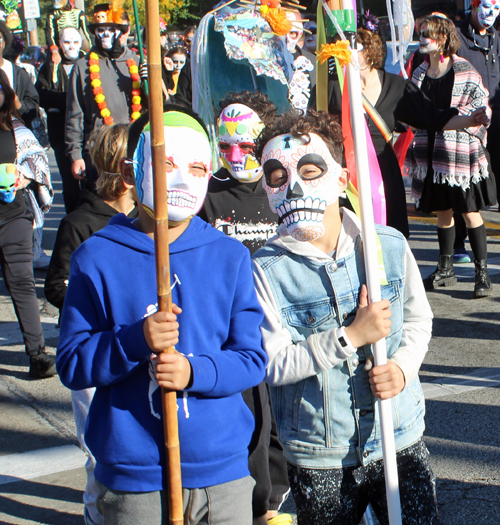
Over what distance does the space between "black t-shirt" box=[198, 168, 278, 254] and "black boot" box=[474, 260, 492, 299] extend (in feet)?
10.4

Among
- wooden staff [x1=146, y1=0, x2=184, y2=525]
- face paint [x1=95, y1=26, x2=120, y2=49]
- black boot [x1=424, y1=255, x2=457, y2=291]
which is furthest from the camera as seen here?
black boot [x1=424, y1=255, x2=457, y2=291]

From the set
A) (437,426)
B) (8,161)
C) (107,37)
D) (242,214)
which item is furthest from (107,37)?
(437,426)

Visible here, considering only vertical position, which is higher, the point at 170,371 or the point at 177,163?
the point at 177,163

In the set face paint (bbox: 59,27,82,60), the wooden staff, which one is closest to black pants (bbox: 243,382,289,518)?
the wooden staff

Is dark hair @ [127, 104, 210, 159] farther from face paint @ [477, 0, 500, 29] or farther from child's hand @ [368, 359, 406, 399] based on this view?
face paint @ [477, 0, 500, 29]

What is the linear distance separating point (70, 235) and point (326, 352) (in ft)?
5.11

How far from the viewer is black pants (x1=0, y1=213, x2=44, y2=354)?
4484mm

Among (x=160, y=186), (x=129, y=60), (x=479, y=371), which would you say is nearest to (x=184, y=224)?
(x=160, y=186)

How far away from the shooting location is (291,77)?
368 centimetres

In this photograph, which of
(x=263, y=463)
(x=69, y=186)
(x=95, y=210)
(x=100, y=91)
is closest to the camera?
(x=263, y=463)

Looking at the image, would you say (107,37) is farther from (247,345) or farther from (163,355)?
(163,355)

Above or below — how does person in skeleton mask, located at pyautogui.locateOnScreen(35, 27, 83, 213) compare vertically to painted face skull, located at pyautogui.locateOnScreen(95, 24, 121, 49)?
below

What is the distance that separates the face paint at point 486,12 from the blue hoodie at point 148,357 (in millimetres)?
5662

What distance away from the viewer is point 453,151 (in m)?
5.84
